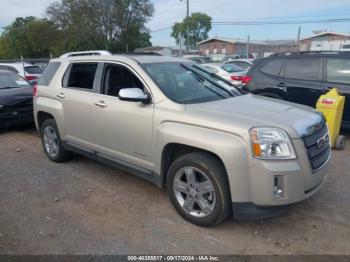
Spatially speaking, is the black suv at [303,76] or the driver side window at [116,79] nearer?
the driver side window at [116,79]

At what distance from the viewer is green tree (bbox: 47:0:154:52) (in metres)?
50.4

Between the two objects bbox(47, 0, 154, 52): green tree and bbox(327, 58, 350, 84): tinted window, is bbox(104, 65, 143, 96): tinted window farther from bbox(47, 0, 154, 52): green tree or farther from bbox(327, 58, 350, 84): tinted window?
bbox(47, 0, 154, 52): green tree

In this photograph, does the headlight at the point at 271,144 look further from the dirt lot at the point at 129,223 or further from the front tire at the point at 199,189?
the dirt lot at the point at 129,223

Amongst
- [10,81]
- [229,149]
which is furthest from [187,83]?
[10,81]

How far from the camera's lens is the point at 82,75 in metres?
4.97

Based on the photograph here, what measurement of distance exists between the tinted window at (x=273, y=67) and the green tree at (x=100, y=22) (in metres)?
45.9

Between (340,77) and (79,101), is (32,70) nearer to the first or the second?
(79,101)

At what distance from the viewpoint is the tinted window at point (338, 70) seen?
6.65 metres

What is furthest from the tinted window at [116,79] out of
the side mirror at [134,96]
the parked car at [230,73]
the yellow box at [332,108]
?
the parked car at [230,73]

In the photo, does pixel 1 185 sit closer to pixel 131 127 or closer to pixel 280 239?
pixel 131 127

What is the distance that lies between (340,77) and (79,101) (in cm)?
507

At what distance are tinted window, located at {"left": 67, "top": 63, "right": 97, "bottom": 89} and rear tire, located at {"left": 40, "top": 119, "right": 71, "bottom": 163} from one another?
0.83 metres

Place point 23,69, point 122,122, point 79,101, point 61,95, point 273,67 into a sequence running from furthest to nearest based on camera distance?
1. point 23,69
2. point 273,67
3. point 61,95
4. point 79,101
5. point 122,122

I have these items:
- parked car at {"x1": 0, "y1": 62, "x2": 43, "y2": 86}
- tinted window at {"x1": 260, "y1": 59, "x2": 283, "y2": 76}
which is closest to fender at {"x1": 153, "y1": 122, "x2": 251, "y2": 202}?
tinted window at {"x1": 260, "y1": 59, "x2": 283, "y2": 76}
